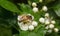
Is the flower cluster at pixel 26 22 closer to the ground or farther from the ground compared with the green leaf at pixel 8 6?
closer to the ground

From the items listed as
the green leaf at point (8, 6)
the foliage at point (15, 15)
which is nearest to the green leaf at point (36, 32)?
the foliage at point (15, 15)

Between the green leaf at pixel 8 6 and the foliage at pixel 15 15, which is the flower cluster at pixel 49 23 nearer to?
the foliage at pixel 15 15

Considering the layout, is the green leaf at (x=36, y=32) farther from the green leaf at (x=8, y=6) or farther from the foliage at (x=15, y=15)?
the green leaf at (x=8, y=6)

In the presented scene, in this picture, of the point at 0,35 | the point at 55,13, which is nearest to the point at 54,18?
the point at 55,13

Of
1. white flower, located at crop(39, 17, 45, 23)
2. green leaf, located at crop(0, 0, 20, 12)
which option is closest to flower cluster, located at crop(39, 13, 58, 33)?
white flower, located at crop(39, 17, 45, 23)

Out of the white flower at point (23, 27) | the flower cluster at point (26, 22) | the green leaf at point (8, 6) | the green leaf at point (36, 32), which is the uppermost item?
the green leaf at point (8, 6)

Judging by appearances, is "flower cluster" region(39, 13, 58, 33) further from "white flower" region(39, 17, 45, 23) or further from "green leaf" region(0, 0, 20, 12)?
"green leaf" region(0, 0, 20, 12)

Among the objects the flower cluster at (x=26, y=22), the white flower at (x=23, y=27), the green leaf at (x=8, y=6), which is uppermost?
the green leaf at (x=8, y=6)

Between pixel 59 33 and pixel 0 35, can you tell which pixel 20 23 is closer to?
pixel 0 35

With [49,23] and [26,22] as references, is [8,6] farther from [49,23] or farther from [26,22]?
[49,23]

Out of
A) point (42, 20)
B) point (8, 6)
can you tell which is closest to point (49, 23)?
point (42, 20)
